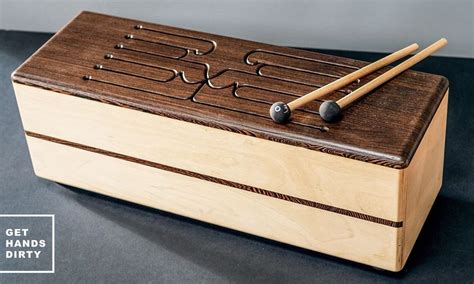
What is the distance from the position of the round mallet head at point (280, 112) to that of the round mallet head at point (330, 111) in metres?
0.07

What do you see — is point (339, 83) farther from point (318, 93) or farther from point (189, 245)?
point (189, 245)

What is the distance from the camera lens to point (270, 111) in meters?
2.08

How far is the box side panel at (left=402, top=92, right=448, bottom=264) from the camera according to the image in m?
2.05

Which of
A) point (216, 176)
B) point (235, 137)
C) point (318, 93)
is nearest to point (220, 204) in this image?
point (216, 176)

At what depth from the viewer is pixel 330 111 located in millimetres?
2053

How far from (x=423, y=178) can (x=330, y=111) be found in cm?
27

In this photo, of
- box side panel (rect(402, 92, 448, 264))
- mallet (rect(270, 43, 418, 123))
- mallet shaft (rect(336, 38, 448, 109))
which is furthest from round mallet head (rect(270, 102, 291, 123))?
box side panel (rect(402, 92, 448, 264))

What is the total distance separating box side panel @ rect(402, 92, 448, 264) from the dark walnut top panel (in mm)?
49

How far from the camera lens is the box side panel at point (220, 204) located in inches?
83.1

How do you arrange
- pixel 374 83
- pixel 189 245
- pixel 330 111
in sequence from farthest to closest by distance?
1. pixel 189 245
2. pixel 374 83
3. pixel 330 111

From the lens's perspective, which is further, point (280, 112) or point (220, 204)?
point (220, 204)

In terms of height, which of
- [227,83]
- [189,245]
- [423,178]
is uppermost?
[227,83]

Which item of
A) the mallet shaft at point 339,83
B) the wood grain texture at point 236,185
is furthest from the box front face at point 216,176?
the mallet shaft at point 339,83

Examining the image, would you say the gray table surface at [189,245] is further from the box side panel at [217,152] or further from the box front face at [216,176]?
the box side panel at [217,152]
